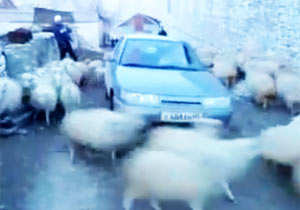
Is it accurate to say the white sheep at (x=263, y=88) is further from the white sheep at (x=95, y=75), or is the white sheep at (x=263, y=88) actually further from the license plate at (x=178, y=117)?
the white sheep at (x=95, y=75)

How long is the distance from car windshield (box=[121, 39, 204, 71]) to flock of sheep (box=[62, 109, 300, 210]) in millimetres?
2238

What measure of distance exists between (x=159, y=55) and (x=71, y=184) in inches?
129

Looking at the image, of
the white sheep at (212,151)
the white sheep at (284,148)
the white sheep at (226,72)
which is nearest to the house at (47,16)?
the white sheep at (226,72)

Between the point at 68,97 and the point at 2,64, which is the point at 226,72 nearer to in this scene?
the point at 68,97

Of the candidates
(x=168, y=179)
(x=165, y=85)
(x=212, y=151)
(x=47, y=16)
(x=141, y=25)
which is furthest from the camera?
(x=141, y=25)

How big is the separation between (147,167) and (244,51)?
8.48m

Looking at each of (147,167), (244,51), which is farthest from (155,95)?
(244,51)

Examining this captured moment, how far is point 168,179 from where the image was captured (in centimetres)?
396

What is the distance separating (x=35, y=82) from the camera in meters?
7.55

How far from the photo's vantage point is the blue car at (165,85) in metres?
6.14

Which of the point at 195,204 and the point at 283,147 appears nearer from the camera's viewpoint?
the point at 195,204

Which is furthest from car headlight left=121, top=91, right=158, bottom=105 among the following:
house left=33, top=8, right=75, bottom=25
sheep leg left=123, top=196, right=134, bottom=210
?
house left=33, top=8, right=75, bottom=25

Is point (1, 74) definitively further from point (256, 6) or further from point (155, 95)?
point (256, 6)

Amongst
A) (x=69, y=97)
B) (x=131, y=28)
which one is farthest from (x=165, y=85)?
(x=131, y=28)
